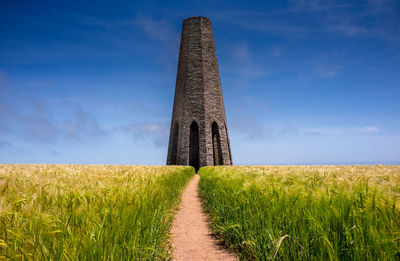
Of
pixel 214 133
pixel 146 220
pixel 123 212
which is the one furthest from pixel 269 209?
pixel 214 133

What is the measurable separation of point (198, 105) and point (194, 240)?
74.3ft

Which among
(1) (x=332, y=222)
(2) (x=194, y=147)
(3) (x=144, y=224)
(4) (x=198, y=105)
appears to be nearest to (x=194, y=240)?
(3) (x=144, y=224)

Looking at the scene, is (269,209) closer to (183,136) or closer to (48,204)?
(48,204)

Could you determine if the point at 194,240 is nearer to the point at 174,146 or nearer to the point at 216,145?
the point at 174,146

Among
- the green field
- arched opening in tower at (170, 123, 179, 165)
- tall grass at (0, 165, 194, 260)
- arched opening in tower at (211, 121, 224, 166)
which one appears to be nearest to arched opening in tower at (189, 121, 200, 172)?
arched opening in tower at (170, 123, 179, 165)

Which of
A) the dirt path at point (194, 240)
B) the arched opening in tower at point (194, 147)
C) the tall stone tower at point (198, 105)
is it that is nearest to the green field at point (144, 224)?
the dirt path at point (194, 240)

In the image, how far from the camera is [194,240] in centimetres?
448

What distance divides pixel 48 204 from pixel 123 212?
2.60 ft

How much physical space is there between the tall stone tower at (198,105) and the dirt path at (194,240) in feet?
63.5

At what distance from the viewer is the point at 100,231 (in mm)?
1828

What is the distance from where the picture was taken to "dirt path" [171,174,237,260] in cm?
373

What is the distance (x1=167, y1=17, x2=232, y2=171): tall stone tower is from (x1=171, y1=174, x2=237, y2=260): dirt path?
19.4 m

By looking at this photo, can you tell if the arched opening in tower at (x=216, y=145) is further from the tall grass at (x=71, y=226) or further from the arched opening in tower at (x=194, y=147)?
the tall grass at (x=71, y=226)

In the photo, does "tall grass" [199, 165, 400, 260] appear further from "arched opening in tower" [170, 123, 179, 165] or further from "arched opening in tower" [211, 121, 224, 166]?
"arched opening in tower" [170, 123, 179, 165]
